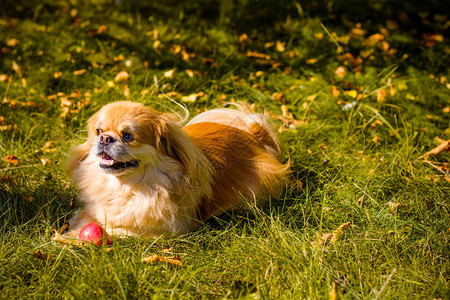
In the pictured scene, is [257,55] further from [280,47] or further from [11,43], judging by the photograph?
[11,43]

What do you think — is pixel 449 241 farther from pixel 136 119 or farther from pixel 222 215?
pixel 136 119

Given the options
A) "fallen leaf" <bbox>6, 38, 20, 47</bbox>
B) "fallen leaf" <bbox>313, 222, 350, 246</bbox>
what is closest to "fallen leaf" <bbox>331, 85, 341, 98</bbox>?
"fallen leaf" <bbox>313, 222, 350, 246</bbox>

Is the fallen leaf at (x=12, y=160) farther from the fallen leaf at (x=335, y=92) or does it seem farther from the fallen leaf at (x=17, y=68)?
the fallen leaf at (x=335, y=92)

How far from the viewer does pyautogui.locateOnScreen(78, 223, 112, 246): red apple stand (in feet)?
7.23

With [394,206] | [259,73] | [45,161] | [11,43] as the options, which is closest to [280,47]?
[259,73]

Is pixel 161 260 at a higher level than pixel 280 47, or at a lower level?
lower

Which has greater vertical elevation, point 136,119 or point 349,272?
point 136,119

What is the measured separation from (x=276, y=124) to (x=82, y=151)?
1535mm

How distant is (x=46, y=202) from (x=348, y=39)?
12.8 feet

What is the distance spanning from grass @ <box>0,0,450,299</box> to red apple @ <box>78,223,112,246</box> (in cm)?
7

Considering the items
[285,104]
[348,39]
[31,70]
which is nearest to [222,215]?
[285,104]

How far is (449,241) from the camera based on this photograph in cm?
228

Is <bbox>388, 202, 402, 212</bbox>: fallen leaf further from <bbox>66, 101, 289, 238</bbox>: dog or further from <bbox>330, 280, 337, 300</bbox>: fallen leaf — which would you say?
<bbox>330, 280, 337, 300</bbox>: fallen leaf

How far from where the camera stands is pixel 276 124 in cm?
340
